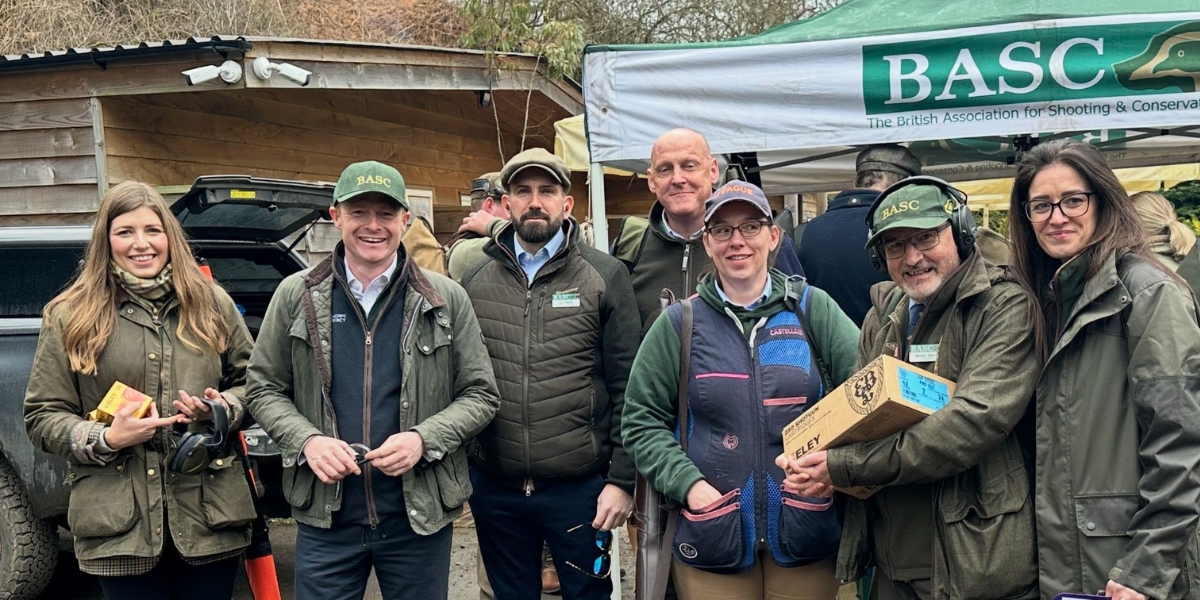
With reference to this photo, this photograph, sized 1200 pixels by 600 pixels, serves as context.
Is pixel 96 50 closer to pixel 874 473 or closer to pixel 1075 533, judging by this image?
pixel 874 473

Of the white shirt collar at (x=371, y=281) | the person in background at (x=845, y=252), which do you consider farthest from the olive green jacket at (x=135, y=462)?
the person in background at (x=845, y=252)

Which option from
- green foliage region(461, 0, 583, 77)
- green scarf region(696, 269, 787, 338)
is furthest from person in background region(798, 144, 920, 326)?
green foliage region(461, 0, 583, 77)

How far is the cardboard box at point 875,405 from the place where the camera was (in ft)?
7.53

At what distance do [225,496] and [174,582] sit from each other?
34 centimetres

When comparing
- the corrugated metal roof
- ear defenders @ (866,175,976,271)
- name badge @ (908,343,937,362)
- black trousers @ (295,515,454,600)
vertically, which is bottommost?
black trousers @ (295,515,454,600)

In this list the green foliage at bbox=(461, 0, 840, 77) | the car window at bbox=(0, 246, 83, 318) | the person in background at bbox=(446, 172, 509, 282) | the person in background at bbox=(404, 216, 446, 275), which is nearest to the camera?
the person in background at bbox=(446, 172, 509, 282)

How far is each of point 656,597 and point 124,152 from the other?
19.4 feet

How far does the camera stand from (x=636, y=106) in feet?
14.4

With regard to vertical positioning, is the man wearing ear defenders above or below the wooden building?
below

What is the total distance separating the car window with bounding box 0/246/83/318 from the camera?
4.48 metres

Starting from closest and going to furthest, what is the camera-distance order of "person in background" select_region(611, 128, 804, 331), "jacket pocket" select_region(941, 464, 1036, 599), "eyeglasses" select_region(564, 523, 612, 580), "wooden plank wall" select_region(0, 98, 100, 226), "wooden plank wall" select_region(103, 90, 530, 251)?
"jacket pocket" select_region(941, 464, 1036, 599) < "eyeglasses" select_region(564, 523, 612, 580) < "person in background" select_region(611, 128, 804, 331) < "wooden plank wall" select_region(0, 98, 100, 226) < "wooden plank wall" select_region(103, 90, 530, 251)

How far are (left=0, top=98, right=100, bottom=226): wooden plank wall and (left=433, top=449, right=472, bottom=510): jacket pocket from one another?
5179 mm

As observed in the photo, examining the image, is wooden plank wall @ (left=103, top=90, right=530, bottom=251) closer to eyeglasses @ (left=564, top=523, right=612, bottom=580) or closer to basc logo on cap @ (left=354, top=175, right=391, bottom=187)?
basc logo on cap @ (left=354, top=175, right=391, bottom=187)

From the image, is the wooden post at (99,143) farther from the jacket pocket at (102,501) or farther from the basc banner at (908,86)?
the jacket pocket at (102,501)
